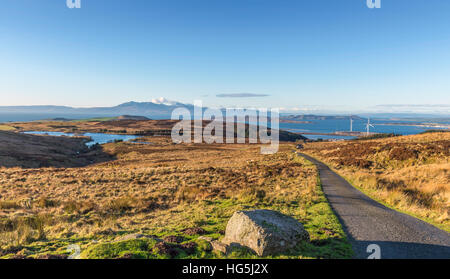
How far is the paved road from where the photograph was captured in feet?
26.8

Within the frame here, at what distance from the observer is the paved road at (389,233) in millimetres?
8164

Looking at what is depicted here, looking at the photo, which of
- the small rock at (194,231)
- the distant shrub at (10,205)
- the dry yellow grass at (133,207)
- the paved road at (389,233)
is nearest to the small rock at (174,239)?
the small rock at (194,231)

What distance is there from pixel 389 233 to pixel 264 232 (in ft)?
20.9

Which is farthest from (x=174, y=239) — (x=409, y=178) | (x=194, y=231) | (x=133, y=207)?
(x=409, y=178)

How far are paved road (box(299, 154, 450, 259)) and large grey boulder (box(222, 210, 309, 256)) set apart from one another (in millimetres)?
2371

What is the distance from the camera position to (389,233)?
981cm

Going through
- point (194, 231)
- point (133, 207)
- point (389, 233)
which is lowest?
point (133, 207)

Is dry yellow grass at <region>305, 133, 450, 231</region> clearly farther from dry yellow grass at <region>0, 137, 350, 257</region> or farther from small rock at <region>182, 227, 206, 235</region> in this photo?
small rock at <region>182, 227, 206, 235</region>

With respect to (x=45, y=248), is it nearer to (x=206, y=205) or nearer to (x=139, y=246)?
(x=139, y=246)

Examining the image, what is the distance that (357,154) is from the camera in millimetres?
39875

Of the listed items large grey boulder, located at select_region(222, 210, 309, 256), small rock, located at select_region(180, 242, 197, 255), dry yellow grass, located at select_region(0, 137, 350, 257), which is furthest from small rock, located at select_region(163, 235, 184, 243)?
large grey boulder, located at select_region(222, 210, 309, 256)

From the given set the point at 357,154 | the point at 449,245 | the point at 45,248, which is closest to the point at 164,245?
the point at 45,248

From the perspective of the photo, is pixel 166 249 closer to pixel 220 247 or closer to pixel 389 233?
pixel 220 247

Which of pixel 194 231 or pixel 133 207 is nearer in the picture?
pixel 194 231
